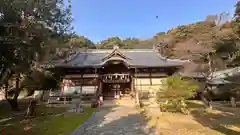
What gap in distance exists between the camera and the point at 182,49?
25.5 meters

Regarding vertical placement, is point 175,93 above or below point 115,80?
below

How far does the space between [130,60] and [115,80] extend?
2.93 m

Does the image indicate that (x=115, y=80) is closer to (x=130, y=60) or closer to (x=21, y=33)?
(x=130, y=60)

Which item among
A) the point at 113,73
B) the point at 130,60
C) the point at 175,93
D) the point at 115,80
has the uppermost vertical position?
the point at 130,60

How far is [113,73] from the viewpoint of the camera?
2445 cm

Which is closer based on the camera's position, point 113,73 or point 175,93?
point 175,93

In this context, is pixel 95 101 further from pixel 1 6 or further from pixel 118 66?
pixel 1 6

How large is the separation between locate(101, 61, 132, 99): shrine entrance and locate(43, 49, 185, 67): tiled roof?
4.20ft

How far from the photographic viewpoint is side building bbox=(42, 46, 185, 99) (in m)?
22.9

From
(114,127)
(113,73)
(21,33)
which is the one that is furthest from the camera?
(113,73)

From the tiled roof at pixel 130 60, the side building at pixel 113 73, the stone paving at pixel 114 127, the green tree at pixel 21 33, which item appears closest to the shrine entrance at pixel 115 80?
the side building at pixel 113 73

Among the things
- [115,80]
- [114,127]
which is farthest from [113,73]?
[114,127]

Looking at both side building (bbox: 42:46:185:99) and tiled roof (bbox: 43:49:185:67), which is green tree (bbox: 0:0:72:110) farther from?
side building (bbox: 42:46:185:99)

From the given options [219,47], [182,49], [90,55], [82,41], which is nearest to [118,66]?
[90,55]
